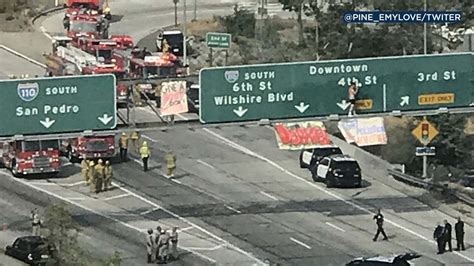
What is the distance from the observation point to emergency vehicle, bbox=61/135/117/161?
198 feet

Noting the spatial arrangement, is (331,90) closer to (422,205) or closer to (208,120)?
(208,120)

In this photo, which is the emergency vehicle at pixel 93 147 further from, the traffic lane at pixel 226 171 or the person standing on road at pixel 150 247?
the person standing on road at pixel 150 247

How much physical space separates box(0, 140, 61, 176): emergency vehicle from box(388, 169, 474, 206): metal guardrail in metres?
14.3

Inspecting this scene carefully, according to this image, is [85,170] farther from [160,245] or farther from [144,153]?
[160,245]

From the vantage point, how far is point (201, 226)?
5222 cm

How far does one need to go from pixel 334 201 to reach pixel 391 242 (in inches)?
245

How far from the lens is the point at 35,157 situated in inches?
2302

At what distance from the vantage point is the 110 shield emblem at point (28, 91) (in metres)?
47.5

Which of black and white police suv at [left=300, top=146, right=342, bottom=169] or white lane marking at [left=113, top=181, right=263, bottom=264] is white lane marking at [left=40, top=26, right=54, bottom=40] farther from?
white lane marking at [left=113, top=181, right=263, bottom=264]

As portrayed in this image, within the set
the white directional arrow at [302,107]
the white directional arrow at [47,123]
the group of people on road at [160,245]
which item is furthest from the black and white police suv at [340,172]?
the white directional arrow at [47,123]

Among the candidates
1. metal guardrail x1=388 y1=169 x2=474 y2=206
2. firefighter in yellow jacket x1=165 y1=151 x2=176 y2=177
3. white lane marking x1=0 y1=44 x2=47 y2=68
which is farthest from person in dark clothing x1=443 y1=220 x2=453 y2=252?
white lane marking x1=0 y1=44 x2=47 y2=68

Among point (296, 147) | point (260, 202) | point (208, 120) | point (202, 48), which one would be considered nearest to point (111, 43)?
point (202, 48)

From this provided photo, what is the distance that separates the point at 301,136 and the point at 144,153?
24.4 ft

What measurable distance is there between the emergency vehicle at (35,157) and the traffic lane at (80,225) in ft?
2.53
